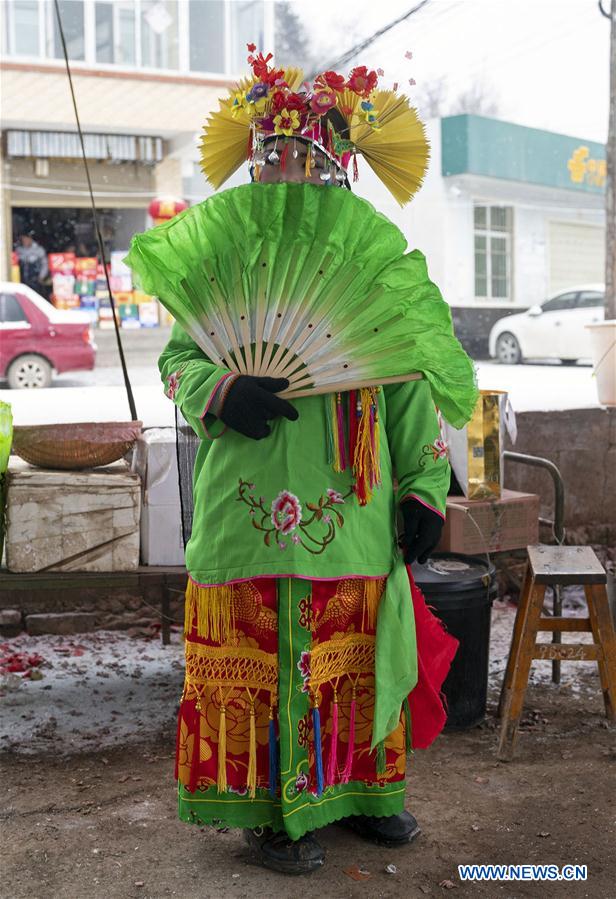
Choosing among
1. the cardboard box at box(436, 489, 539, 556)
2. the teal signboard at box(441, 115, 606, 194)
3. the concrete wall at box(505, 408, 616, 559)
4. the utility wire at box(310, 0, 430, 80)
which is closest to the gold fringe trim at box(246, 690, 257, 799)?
the cardboard box at box(436, 489, 539, 556)

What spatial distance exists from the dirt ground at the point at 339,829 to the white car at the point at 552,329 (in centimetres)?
670

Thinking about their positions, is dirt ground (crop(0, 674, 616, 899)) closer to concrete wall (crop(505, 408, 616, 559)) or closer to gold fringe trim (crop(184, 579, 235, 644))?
gold fringe trim (crop(184, 579, 235, 644))

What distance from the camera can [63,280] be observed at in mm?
8438

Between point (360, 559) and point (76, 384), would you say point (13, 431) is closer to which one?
point (360, 559)

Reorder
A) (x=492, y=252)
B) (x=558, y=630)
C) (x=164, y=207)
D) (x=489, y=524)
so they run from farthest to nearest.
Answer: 1. (x=492, y=252)
2. (x=164, y=207)
3. (x=489, y=524)
4. (x=558, y=630)

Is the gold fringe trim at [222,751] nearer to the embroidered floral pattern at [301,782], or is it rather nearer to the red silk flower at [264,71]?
the embroidered floral pattern at [301,782]

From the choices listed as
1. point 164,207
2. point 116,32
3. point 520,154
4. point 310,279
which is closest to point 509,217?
point 520,154

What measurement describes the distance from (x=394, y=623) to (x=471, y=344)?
789cm

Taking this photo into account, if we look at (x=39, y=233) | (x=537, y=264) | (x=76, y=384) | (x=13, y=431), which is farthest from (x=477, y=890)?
(x=537, y=264)

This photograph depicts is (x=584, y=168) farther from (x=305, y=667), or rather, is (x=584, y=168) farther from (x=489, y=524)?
(x=305, y=667)

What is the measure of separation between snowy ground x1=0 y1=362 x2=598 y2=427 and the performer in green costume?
292 cm

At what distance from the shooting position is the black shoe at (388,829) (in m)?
2.73

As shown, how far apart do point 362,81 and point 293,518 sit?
1129 mm

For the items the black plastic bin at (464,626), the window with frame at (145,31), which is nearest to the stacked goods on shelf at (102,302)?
the window with frame at (145,31)
